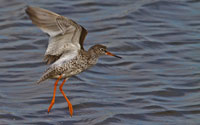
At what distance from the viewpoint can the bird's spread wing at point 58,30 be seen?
305 inches

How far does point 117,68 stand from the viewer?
11.5 meters

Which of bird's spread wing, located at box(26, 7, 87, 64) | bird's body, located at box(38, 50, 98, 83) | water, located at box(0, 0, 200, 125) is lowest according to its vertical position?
water, located at box(0, 0, 200, 125)

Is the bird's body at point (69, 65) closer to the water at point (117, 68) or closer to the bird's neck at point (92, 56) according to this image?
the bird's neck at point (92, 56)

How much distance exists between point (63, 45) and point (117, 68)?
345 cm

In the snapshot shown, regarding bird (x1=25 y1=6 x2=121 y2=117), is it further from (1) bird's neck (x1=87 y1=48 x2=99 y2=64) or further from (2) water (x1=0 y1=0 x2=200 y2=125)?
(2) water (x1=0 y1=0 x2=200 y2=125)

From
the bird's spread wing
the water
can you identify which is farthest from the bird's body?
the water

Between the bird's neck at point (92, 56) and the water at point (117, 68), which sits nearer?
the bird's neck at point (92, 56)

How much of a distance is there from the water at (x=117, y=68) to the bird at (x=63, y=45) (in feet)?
2.78

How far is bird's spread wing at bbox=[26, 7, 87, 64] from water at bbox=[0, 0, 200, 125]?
52.4 inches

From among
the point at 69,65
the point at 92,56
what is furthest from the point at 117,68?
the point at 69,65

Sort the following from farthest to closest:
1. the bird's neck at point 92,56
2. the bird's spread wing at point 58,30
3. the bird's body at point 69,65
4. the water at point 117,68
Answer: the water at point 117,68 → the bird's neck at point 92,56 → the bird's body at point 69,65 → the bird's spread wing at point 58,30

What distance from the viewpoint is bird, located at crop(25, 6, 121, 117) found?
7793mm

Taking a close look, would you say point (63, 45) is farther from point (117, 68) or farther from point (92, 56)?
point (117, 68)

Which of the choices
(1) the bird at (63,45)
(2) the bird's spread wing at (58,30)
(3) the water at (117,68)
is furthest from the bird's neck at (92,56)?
(3) the water at (117,68)
